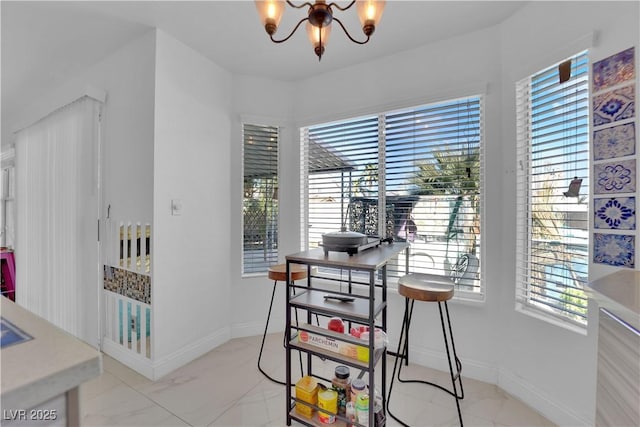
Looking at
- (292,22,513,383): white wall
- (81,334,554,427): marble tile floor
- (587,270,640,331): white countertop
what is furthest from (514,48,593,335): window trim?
(587,270,640,331): white countertop

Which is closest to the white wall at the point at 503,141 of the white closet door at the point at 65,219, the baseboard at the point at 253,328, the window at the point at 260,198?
the window at the point at 260,198

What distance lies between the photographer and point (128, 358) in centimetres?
226

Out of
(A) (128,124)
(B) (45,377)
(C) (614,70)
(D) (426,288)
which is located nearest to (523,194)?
(C) (614,70)

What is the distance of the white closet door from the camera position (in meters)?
2.48

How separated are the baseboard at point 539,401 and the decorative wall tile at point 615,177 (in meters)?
1.24

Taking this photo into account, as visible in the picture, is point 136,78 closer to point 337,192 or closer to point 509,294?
point 337,192

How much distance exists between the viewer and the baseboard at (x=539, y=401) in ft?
5.21

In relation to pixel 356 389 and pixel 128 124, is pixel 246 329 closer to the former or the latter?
pixel 356 389

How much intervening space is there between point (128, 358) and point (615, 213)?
3.37 meters

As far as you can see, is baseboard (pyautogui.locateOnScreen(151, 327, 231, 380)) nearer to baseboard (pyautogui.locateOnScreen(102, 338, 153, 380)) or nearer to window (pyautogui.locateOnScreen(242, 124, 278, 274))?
baseboard (pyautogui.locateOnScreen(102, 338, 153, 380))

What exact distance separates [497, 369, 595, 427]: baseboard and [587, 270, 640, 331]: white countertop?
1.10 m

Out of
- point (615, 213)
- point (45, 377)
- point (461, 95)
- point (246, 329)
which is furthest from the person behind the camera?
point (246, 329)

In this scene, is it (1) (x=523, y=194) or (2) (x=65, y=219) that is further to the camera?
(2) (x=65, y=219)

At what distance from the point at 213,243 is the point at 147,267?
23.1 inches
